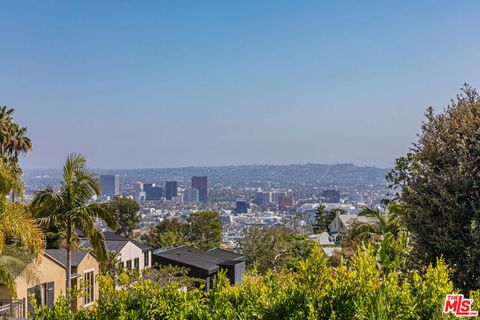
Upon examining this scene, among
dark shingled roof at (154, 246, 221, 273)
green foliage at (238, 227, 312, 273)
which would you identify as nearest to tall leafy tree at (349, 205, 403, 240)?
dark shingled roof at (154, 246, 221, 273)

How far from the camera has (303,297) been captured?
522cm

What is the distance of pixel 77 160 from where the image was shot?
17703 mm

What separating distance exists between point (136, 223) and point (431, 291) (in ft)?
186

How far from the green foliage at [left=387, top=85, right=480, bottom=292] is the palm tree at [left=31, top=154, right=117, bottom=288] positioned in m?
11.4

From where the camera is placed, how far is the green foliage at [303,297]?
4938 millimetres

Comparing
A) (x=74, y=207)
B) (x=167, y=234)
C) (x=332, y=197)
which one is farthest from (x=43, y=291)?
(x=332, y=197)

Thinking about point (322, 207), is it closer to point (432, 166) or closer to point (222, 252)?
point (222, 252)

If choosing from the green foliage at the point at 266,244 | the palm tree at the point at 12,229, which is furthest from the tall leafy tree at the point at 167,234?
the palm tree at the point at 12,229

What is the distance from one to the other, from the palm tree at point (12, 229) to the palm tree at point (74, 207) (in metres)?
4.26

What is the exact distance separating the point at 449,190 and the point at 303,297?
11.0 ft

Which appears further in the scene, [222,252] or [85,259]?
[222,252]

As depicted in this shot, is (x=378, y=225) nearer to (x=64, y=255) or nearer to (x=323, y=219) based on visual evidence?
(x=64, y=255)

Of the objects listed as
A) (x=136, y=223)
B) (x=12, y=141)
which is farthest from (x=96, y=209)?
(x=136, y=223)

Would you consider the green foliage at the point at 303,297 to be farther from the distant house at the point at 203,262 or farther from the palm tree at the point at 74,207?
the distant house at the point at 203,262
